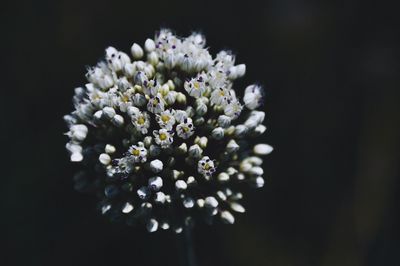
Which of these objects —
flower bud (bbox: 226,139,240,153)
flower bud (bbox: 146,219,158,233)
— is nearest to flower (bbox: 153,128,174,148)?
flower bud (bbox: 226,139,240,153)

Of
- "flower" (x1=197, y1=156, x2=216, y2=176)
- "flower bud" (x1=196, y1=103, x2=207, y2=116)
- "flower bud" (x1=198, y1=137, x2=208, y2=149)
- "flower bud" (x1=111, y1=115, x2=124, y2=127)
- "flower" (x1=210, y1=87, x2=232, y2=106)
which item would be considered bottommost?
"flower" (x1=197, y1=156, x2=216, y2=176)

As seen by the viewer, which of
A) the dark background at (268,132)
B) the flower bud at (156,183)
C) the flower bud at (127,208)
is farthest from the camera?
the dark background at (268,132)

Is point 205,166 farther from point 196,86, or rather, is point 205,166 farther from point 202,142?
point 196,86

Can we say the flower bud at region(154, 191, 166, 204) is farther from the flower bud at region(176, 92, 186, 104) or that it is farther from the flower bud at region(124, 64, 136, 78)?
the flower bud at region(124, 64, 136, 78)

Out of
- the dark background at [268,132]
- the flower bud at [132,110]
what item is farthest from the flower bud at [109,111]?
the dark background at [268,132]

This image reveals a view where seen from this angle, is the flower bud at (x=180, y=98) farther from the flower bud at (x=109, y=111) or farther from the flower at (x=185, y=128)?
the flower bud at (x=109, y=111)

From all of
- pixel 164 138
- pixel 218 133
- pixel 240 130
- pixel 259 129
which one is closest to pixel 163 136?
pixel 164 138
